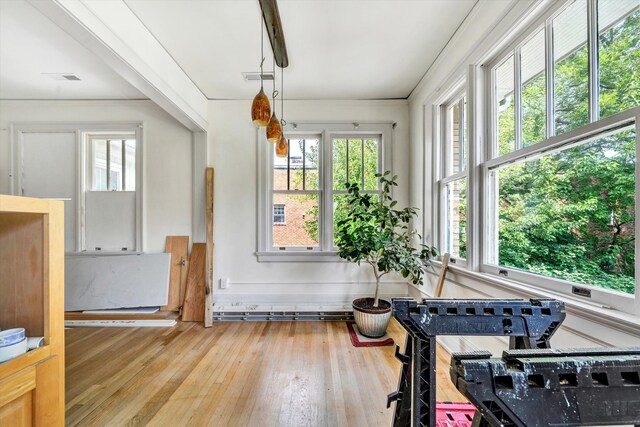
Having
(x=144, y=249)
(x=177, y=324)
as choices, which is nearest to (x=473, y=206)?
(x=177, y=324)

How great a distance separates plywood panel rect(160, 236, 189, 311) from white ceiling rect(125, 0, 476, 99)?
1914 mm

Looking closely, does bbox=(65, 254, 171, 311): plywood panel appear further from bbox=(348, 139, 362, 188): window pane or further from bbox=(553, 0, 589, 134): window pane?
bbox=(553, 0, 589, 134): window pane

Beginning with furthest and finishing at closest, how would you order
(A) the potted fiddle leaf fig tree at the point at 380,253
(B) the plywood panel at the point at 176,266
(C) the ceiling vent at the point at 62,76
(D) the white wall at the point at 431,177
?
(B) the plywood panel at the point at 176,266 → (C) the ceiling vent at the point at 62,76 → (A) the potted fiddle leaf fig tree at the point at 380,253 → (D) the white wall at the point at 431,177

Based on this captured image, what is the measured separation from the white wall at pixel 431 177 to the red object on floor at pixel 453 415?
1.54 ft

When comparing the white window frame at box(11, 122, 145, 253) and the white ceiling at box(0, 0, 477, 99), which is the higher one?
the white ceiling at box(0, 0, 477, 99)

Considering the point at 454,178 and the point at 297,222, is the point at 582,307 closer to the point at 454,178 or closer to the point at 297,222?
the point at 454,178

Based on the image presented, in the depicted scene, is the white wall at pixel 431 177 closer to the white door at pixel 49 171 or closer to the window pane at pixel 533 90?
the window pane at pixel 533 90

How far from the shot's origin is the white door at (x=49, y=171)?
3357mm

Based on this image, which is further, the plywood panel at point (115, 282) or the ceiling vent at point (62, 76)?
the plywood panel at point (115, 282)

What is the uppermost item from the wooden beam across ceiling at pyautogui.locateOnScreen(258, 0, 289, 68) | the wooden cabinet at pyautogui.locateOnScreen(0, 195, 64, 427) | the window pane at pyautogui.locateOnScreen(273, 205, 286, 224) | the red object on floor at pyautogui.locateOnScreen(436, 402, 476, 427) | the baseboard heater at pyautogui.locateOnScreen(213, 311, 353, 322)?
the wooden beam across ceiling at pyautogui.locateOnScreen(258, 0, 289, 68)

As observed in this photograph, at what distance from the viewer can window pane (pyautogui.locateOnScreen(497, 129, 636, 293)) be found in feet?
3.76

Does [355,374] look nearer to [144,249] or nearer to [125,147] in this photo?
[144,249]

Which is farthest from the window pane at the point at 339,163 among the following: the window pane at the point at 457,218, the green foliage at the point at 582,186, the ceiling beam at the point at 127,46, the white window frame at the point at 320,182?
the green foliage at the point at 582,186

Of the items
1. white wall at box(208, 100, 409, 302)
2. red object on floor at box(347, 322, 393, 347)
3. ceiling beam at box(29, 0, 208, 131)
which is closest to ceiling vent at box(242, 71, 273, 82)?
white wall at box(208, 100, 409, 302)
